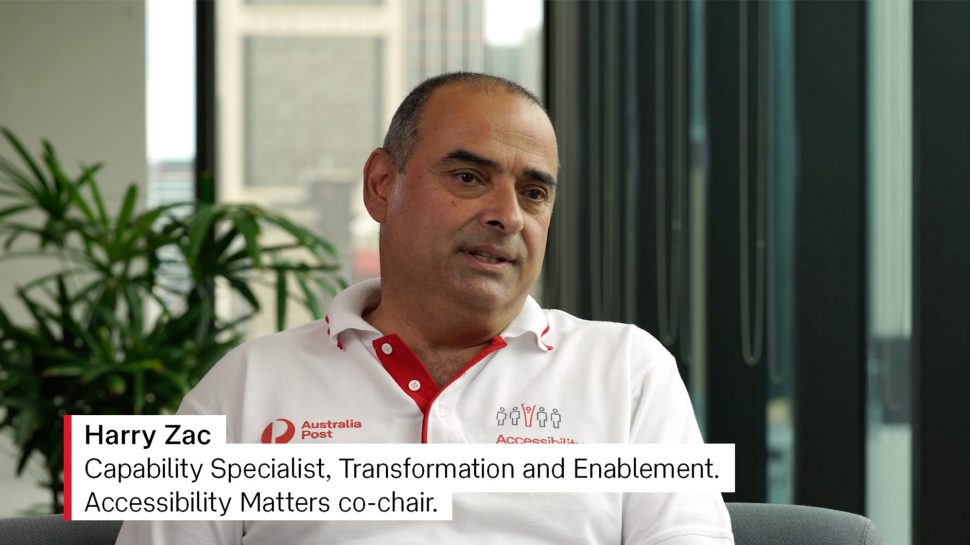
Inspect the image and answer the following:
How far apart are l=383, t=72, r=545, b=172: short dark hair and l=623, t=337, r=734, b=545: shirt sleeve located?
42cm

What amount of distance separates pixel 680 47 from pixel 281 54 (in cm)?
257

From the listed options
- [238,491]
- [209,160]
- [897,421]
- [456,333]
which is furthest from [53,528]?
[209,160]

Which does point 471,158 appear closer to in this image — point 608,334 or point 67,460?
point 608,334

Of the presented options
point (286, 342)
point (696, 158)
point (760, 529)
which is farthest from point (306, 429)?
point (696, 158)

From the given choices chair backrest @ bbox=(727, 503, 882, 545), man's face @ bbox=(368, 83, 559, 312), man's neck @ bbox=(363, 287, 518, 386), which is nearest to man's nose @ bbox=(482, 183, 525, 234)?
man's face @ bbox=(368, 83, 559, 312)

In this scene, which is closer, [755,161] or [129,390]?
[755,161]

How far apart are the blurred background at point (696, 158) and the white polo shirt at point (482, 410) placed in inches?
24.7

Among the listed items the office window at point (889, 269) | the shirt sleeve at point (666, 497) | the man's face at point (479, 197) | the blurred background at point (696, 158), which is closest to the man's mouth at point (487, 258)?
the man's face at point (479, 197)

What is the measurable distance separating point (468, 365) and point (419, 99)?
38 cm

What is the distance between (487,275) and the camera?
1595 mm

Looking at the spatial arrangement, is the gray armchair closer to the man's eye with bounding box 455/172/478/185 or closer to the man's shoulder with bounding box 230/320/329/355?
the man's shoulder with bounding box 230/320/329/355

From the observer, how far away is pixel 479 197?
159cm

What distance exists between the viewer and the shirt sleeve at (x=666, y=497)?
145cm

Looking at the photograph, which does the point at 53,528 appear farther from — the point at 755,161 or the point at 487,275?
the point at 755,161
